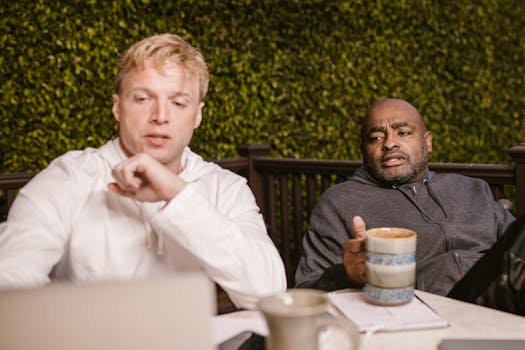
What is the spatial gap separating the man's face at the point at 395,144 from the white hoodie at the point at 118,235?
0.71 m

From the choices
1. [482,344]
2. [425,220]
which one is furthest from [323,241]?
[482,344]

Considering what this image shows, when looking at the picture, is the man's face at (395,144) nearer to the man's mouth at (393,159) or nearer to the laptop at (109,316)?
the man's mouth at (393,159)

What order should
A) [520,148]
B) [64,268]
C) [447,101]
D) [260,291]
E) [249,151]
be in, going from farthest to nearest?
1. [447,101]
2. [249,151]
3. [520,148]
4. [64,268]
5. [260,291]

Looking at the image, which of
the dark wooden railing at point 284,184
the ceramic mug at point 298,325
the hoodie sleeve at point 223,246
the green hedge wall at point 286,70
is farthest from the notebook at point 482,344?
the green hedge wall at point 286,70

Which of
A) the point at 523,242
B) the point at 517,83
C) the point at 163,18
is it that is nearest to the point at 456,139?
the point at 517,83

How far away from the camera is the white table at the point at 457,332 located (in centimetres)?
94

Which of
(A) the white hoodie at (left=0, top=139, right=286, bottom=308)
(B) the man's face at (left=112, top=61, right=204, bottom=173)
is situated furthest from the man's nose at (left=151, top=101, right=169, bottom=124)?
(A) the white hoodie at (left=0, top=139, right=286, bottom=308)

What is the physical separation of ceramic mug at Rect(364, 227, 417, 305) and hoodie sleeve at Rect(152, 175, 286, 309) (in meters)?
0.30

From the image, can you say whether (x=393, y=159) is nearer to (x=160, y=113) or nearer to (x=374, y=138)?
(x=374, y=138)

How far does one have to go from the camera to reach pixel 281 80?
3625 millimetres

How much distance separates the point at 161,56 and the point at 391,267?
0.84 m

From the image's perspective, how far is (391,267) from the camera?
1078mm

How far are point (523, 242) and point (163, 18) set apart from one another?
102 inches

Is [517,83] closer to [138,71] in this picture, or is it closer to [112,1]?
[112,1]
